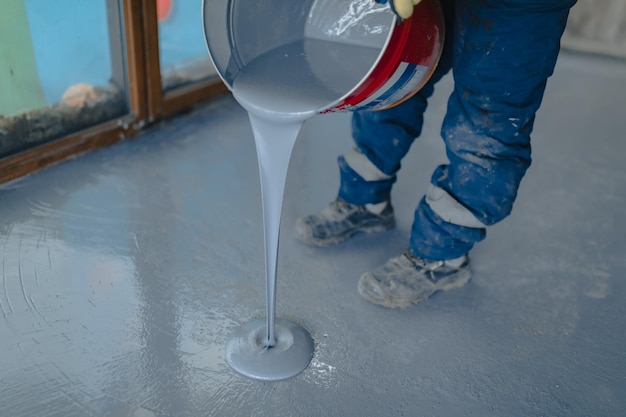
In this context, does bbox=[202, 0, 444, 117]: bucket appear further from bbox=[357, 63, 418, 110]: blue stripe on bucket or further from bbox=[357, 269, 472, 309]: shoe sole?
bbox=[357, 269, 472, 309]: shoe sole

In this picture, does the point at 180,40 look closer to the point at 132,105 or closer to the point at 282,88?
the point at 132,105

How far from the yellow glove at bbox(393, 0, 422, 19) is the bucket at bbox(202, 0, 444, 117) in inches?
0.6

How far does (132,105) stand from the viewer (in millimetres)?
2031

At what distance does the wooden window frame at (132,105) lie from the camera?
1758 millimetres

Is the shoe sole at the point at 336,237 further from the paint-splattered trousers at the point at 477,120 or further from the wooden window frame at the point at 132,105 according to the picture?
the wooden window frame at the point at 132,105

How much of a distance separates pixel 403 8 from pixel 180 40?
58.1 inches

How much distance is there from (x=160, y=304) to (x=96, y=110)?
2.82ft

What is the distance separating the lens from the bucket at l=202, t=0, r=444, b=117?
43.8 inches

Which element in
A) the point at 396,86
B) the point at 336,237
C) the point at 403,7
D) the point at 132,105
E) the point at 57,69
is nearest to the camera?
the point at 403,7

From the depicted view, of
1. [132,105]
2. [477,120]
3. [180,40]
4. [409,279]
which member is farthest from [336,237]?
[180,40]

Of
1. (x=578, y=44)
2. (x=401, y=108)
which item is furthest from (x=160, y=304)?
(x=578, y=44)

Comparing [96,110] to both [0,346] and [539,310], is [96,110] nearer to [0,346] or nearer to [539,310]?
[0,346]

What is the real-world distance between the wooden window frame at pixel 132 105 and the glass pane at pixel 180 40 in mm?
116

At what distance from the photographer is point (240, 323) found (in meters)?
1.33
